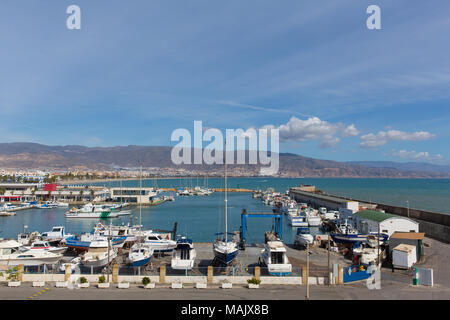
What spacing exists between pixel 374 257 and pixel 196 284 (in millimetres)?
13940

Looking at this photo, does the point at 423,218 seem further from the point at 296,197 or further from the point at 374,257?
the point at 296,197

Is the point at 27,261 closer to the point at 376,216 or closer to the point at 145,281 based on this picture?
the point at 145,281

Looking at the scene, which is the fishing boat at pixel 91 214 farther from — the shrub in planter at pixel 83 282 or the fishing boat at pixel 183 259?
the shrub in planter at pixel 83 282

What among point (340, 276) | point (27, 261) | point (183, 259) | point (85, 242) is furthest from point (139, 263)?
point (340, 276)

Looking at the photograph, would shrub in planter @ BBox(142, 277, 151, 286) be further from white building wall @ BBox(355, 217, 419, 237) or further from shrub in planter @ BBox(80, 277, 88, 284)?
white building wall @ BBox(355, 217, 419, 237)

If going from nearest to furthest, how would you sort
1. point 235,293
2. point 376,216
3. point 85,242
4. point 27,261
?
point 235,293, point 27,261, point 85,242, point 376,216

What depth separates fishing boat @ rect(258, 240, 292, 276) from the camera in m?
21.2

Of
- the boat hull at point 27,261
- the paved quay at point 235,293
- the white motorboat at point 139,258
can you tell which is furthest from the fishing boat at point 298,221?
the boat hull at point 27,261

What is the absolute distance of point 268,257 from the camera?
23.0m

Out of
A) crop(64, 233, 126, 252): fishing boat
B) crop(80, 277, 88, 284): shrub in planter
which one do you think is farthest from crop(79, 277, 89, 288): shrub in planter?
crop(64, 233, 126, 252): fishing boat

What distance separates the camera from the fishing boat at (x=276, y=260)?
69.6ft

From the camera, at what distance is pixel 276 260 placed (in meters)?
22.5
